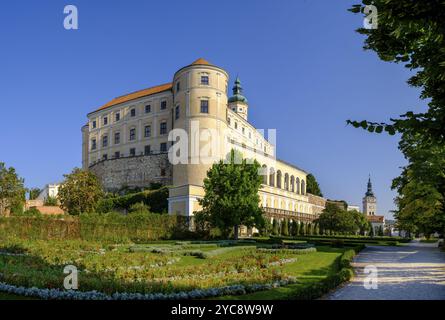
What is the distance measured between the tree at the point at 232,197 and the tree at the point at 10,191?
82.6 feet

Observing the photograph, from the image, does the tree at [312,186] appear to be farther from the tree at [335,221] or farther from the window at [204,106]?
the window at [204,106]

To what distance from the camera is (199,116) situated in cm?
5700

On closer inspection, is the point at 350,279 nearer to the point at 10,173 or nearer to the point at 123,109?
the point at 10,173

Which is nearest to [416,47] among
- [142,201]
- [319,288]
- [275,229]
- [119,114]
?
[319,288]

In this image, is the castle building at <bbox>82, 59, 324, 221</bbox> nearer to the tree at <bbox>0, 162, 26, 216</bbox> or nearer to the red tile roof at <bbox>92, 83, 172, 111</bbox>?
the red tile roof at <bbox>92, 83, 172, 111</bbox>

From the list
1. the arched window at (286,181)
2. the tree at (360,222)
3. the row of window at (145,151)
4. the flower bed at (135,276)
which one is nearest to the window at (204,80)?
the row of window at (145,151)

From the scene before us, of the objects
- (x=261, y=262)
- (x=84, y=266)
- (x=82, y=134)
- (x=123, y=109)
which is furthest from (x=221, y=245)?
(x=82, y=134)

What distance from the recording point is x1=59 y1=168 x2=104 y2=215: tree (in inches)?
1962

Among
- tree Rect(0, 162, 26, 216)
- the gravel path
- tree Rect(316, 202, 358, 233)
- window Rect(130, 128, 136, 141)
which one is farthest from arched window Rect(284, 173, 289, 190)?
the gravel path

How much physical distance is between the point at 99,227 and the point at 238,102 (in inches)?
2702

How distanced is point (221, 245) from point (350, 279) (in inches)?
675

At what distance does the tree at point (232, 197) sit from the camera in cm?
3688

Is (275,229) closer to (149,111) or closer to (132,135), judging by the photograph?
(149,111)

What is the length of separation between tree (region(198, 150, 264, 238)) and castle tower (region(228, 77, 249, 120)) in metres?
61.8
